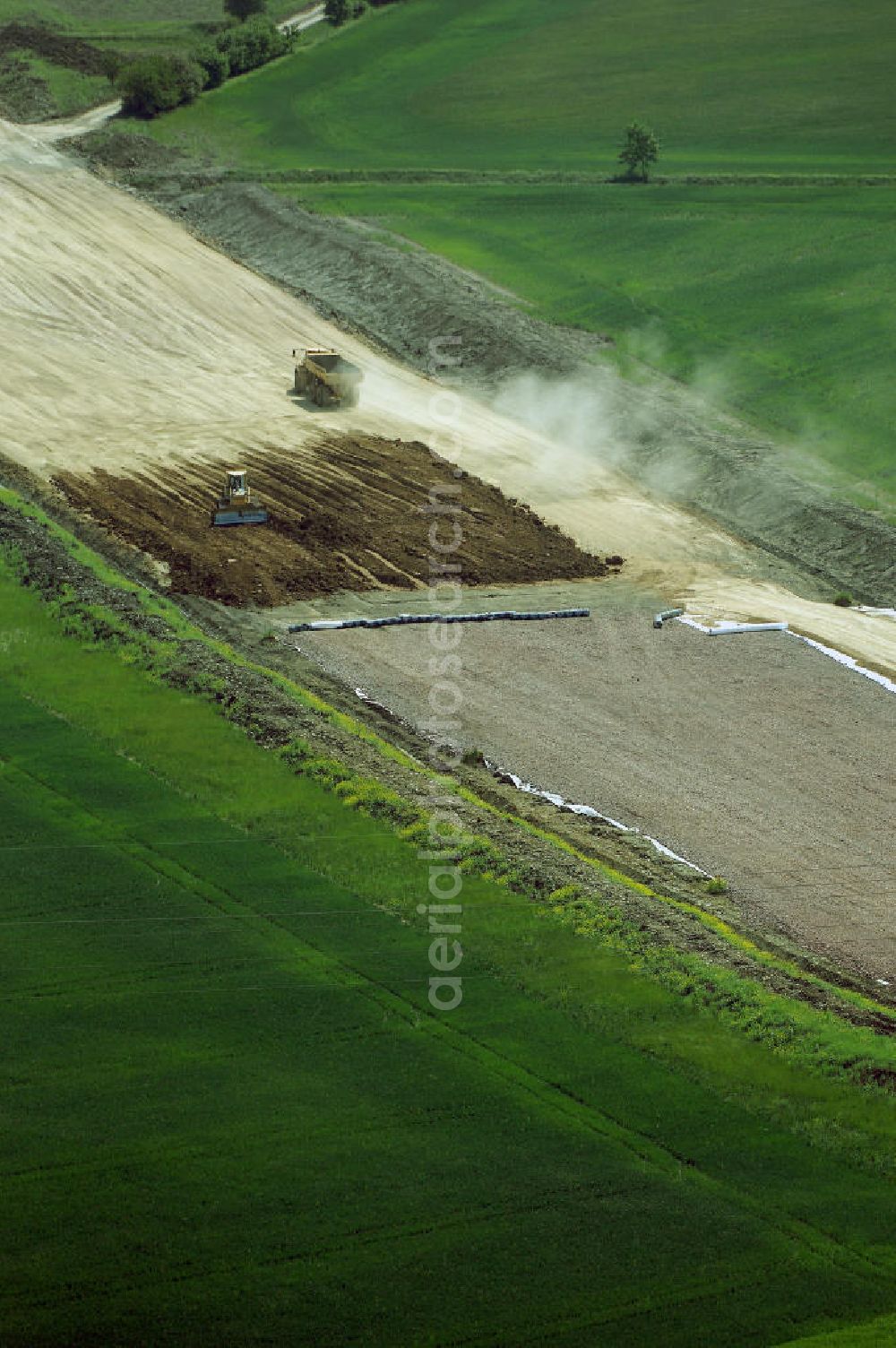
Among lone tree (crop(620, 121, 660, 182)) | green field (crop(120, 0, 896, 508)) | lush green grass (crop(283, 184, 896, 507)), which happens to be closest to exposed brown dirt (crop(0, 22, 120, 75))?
green field (crop(120, 0, 896, 508))

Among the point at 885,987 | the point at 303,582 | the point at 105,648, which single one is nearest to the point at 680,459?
the point at 303,582

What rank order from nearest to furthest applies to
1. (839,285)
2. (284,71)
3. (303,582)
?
(303,582) → (839,285) → (284,71)

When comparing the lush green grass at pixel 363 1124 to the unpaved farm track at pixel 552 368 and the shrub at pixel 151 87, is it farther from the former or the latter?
the shrub at pixel 151 87

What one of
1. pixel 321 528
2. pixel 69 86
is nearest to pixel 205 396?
pixel 321 528

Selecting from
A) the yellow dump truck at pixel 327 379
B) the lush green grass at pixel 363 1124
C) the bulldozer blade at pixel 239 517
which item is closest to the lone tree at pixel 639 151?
the yellow dump truck at pixel 327 379

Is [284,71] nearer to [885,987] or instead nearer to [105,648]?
[105,648]
